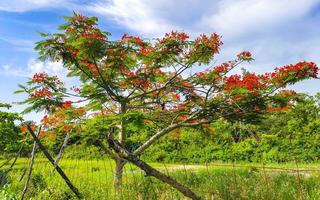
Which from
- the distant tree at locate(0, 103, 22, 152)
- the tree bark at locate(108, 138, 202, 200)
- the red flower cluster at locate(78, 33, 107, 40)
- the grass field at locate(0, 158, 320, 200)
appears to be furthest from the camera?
the distant tree at locate(0, 103, 22, 152)

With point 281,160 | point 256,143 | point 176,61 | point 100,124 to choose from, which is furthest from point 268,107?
point 256,143

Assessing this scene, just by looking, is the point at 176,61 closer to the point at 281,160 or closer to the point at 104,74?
the point at 104,74

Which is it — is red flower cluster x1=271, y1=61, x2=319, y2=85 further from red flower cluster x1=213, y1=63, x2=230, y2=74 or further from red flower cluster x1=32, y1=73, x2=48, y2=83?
red flower cluster x1=32, y1=73, x2=48, y2=83

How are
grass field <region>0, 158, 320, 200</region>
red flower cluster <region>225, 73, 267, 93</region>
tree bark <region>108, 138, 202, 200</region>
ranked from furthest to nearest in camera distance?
1. red flower cluster <region>225, 73, 267, 93</region>
2. grass field <region>0, 158, 320, 200</region>
3. tree bark <region>108, 138, 202, 200</region>

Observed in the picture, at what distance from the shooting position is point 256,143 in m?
20.7

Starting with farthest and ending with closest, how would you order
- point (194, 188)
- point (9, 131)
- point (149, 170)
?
point (9, 131), point (194, 188), point (149, 170)

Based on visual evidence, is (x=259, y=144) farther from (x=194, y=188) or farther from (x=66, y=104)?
(x=194, y=188)

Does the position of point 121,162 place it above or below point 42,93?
below

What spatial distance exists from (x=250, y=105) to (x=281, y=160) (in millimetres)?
9187

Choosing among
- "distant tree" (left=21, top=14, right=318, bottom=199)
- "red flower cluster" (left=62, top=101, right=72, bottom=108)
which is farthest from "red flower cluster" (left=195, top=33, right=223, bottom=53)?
"red flower cluster" (left=62, top=101, right=72, bottom=108)

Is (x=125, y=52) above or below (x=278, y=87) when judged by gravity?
above

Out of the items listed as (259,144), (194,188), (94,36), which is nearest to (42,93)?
(94,36)

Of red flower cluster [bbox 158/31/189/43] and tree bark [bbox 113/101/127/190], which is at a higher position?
red flower cluster [bbox 158/31/189/43]

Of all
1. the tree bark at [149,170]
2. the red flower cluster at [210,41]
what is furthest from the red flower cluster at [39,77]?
the tree bark at [149,170]
